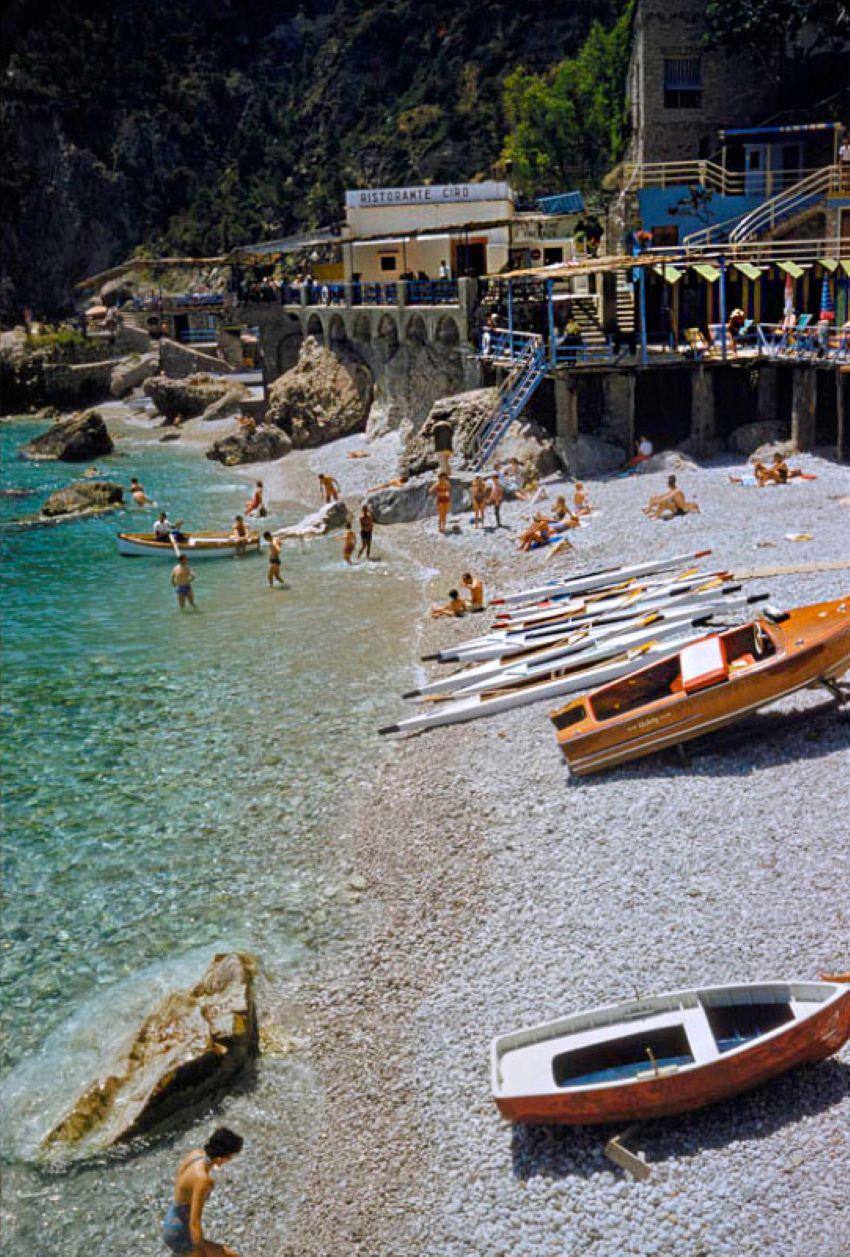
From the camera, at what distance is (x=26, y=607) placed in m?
29.2

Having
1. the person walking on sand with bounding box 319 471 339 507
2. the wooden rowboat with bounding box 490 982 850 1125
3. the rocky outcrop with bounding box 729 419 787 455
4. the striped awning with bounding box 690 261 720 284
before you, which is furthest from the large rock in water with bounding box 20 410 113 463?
the wooden rowboat with bounding box 490 982 850 1125

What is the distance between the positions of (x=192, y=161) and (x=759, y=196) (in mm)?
74566

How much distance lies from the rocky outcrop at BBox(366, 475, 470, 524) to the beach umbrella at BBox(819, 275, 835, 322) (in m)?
11.7

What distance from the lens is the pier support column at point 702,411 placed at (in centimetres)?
3216

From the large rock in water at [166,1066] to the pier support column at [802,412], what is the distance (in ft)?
75.6

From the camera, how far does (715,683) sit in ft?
50.0

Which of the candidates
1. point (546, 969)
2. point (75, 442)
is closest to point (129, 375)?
point (75, 442)

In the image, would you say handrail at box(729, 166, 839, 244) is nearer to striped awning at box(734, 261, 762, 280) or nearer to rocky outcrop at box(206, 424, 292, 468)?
striped awning at box(734, 261, 762, 280)

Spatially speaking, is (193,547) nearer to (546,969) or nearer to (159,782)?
(159,782)

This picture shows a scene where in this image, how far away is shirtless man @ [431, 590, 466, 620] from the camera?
24.2 m

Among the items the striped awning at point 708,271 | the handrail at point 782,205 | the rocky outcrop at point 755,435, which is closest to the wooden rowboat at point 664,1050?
the rocky outcrop at point 755,435

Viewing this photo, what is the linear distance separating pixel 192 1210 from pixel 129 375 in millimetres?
65916

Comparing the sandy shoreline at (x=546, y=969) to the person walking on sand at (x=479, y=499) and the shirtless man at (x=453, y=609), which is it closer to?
the shirtless man at (x=453, y=609)

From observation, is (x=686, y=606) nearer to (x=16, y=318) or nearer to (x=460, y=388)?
(x=460, y=388)
